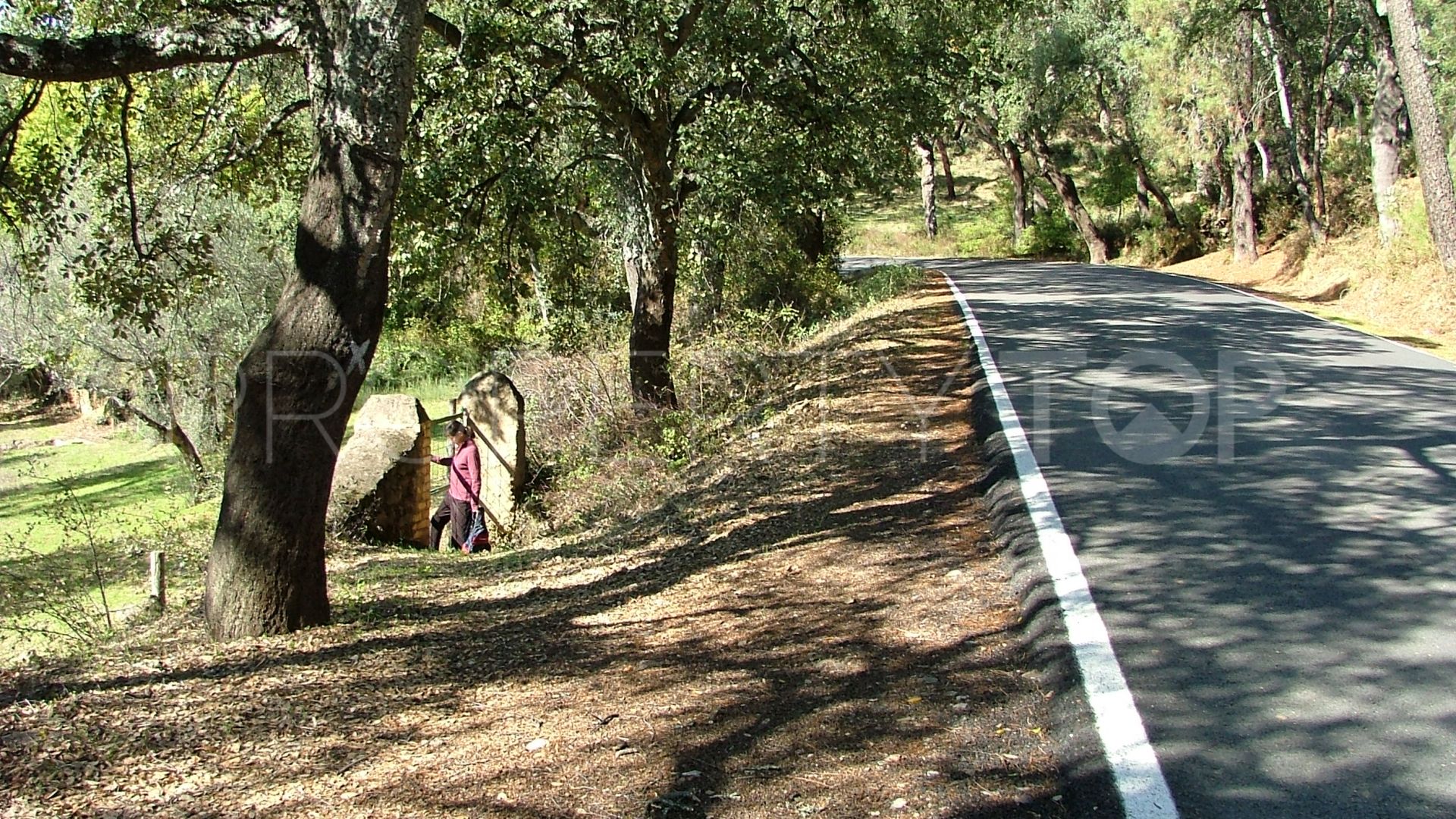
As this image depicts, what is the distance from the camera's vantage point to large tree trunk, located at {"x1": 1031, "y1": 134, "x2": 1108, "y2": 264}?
1586 inches

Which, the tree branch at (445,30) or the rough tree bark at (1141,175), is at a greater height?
the rough tree bark at (1141,175)

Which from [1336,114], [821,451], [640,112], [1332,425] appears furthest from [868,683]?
[1336,114]

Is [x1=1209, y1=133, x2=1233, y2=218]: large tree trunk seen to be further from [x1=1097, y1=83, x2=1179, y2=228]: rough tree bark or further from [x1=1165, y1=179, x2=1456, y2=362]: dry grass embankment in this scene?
[x1=1165, y1=179, x2=1456, y2=362]: dry grass embankment

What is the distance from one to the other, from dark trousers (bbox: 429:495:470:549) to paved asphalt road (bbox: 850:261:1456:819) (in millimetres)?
5835

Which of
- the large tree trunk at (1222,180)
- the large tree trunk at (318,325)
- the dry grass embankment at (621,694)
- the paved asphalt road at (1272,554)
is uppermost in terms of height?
the large tree trunk at (1222,180)

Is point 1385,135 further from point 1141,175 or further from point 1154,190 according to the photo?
point 1141,175

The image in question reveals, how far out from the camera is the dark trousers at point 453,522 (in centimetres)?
1246

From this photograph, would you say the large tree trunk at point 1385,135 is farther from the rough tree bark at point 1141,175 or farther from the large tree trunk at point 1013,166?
the large tree trunk at point 1013,166

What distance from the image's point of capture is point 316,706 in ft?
17.5

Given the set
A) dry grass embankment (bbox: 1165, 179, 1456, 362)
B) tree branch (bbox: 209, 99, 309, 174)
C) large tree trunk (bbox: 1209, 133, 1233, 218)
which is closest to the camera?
tree branch (bbox: 209, 99, 309, 174)

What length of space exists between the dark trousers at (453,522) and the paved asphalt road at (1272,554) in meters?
5.84

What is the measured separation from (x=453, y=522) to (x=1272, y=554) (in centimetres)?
858

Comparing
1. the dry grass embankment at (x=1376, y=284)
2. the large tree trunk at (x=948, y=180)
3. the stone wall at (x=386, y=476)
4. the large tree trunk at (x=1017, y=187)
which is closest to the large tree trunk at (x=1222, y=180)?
the dry grass embankment at (x=1376, y=284)

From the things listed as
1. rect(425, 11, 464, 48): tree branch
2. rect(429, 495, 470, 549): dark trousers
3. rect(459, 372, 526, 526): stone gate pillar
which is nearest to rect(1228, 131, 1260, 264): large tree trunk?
rect(459, 372, 526, 526): stone gate pillar
